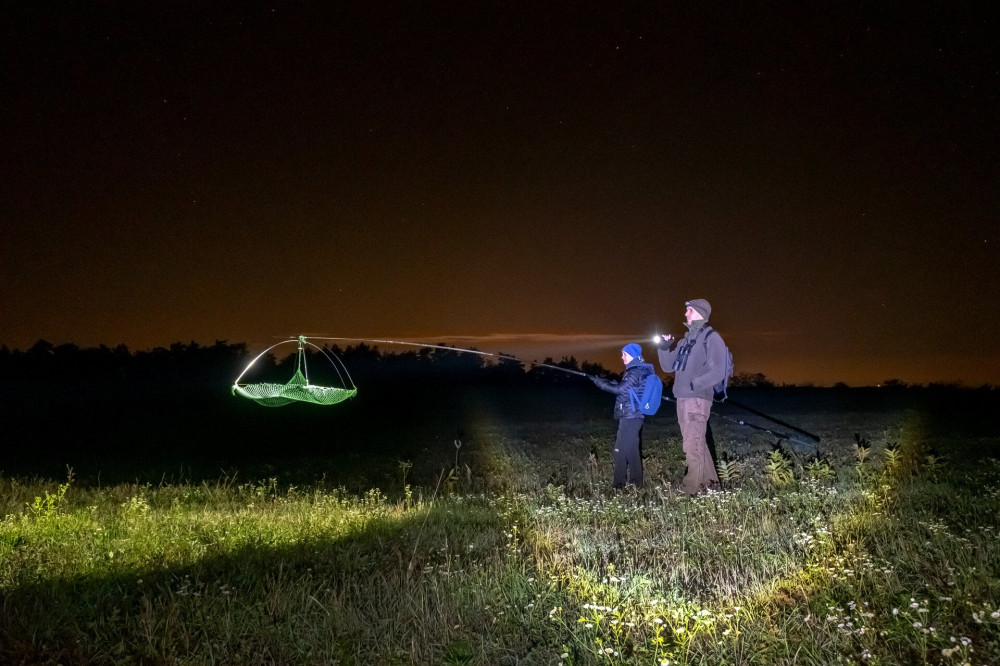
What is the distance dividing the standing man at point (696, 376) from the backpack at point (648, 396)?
0.44 metres

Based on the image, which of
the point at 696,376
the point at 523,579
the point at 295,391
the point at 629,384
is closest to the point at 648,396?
the point at 629,384

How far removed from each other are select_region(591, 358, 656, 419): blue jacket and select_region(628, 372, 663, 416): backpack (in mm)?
31

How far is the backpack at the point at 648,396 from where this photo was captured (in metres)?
10.8

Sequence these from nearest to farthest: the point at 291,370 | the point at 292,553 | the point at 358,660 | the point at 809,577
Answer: the point at 358,660 < the point at 809,577 < the point at 292,553 < the point at 291,370

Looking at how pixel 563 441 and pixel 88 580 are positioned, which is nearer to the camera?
pixel 88 580

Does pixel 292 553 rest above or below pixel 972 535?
below

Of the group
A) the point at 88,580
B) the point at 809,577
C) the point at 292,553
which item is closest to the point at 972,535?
the point at 809,577

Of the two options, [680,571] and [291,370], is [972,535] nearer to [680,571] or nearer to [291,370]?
[680,571]

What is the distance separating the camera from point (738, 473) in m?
11.9

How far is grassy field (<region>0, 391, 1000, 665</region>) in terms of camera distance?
4898 mm

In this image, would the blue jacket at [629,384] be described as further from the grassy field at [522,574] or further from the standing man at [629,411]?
the grassy field at [522,574]

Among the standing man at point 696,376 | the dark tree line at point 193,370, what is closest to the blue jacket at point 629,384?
the standing man at point 696,376

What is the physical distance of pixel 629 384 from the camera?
35.7ft

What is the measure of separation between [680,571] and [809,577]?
3.22ft
